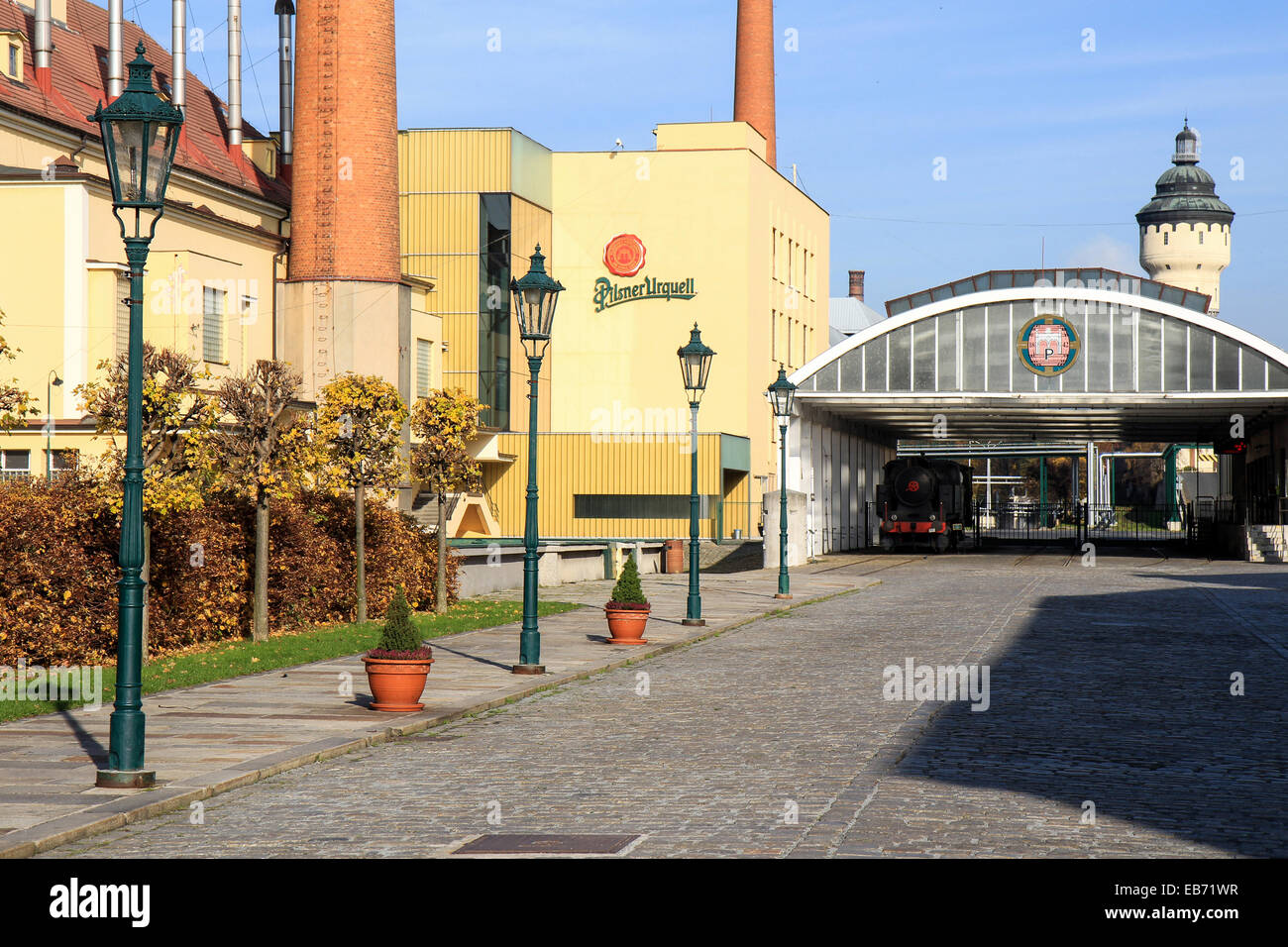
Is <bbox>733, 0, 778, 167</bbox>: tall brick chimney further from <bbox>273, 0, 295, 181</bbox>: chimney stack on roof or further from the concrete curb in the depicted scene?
the concrete curb

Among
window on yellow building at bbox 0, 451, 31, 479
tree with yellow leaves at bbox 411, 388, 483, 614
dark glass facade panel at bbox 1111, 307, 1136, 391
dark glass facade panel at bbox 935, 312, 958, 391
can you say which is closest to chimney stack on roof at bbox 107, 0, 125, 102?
window on yellow building at bbox 0, 451, 31, 479

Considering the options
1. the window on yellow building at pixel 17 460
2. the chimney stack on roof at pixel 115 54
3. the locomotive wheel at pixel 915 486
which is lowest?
the locomotive wheel at pixel 915 486

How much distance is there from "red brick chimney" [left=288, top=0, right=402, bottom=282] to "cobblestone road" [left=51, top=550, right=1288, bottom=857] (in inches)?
1049

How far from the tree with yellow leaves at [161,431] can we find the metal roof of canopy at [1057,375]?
30.2m

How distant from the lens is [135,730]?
9.86 metres

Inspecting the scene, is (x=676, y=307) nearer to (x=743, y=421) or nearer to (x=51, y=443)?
(x=743, y=421)

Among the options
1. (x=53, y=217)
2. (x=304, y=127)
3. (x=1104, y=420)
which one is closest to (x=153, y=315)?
(x=53, y=217)

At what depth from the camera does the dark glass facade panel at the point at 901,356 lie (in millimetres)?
46188

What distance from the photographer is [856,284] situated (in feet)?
401

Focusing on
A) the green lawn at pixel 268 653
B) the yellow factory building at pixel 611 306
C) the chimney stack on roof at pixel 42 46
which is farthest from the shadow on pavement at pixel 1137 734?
the yellow factory building at pixel 611 306

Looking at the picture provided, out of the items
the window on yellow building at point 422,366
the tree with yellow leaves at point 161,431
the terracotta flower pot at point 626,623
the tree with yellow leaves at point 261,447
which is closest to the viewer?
the tree with yellow leaves at point 161,431

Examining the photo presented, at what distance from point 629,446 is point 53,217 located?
28.6m

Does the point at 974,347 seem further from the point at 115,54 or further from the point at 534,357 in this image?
the point at 534,357

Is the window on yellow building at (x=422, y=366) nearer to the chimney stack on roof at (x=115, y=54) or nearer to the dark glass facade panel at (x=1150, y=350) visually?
the chimney stack on roof at (x=115, y=54)
